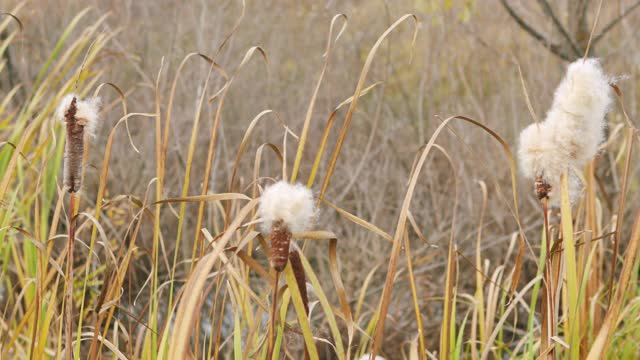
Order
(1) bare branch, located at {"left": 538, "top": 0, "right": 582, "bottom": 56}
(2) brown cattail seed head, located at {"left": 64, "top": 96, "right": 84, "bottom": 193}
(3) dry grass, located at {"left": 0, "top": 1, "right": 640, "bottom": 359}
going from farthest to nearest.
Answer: (1) bare branch, located at {"left": 538, "top": 0, "right": 582, "bottom": 56} → (3) dry grass, located at {"left": 0, "top": 1, "right": 640, "bottom": 359} → (2) brown cattail seed head, located at {"left": 64, "top": 96, "right": 84, "bottom": 193}

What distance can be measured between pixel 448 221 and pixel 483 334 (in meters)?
1.50

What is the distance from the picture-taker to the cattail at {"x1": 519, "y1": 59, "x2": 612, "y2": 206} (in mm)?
1028

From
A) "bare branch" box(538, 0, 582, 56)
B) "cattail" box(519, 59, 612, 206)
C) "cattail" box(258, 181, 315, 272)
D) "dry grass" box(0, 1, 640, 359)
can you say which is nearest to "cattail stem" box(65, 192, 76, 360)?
"cattail" box(258, 181, 315, 272)

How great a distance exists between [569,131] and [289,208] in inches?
16.2

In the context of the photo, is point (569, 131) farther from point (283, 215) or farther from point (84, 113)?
point (84, 113)

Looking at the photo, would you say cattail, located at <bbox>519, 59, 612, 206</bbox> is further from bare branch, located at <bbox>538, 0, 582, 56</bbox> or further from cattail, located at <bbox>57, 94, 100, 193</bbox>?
bare branch, located at <bbox>538, 0, 582, 56</bbox>

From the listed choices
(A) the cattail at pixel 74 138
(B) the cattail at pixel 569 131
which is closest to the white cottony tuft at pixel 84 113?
(A) the cattail at pixel 74 138

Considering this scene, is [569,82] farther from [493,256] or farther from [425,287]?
[493,256]

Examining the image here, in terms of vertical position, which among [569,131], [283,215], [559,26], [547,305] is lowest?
[547,305]

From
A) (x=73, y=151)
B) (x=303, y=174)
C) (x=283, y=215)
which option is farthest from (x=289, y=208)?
(x=303, y=174)

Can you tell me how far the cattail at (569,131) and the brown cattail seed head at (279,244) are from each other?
0.38 metres

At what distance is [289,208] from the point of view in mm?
802

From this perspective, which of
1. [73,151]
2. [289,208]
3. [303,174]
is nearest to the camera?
[289,208]

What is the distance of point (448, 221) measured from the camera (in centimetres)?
305
